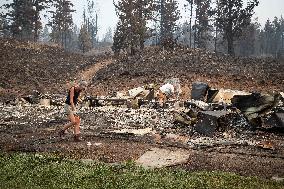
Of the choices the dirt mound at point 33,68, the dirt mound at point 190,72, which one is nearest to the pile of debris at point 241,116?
the dirt mound at point 190,72

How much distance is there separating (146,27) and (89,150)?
28.7m

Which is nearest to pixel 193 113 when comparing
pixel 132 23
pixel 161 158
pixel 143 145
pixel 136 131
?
pixel 136 131

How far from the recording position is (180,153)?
29.2 ft

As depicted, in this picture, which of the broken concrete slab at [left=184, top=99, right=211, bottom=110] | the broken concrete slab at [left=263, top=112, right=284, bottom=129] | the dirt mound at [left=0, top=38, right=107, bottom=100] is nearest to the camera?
the broken concrete slab at [left=263, top=112, right=284, bottom=129]

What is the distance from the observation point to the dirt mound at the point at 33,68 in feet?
91.5

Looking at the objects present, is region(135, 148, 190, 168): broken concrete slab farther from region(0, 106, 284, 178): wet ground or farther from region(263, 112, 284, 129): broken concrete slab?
region(263, 112, 284, 129): broken concrete slab

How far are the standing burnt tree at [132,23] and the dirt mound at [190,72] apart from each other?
452cm

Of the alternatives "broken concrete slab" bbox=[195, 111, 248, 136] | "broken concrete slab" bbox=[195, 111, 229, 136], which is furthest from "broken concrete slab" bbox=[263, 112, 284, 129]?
"broken concrete slab" bbox=[195, 111, 229, 136]

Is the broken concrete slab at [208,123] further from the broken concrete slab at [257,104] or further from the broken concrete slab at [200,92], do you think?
the broken concrete slab at [200,92]

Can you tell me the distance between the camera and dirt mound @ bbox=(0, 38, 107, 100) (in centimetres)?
2789

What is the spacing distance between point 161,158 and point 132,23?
30120 mm

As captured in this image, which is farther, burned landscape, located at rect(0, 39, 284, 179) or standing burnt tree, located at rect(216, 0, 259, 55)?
standing burnt tree, located at rect(216, 0, 259, 55)

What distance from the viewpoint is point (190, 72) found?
26.3 meters

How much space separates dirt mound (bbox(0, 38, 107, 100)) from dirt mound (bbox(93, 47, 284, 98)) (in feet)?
16.8
